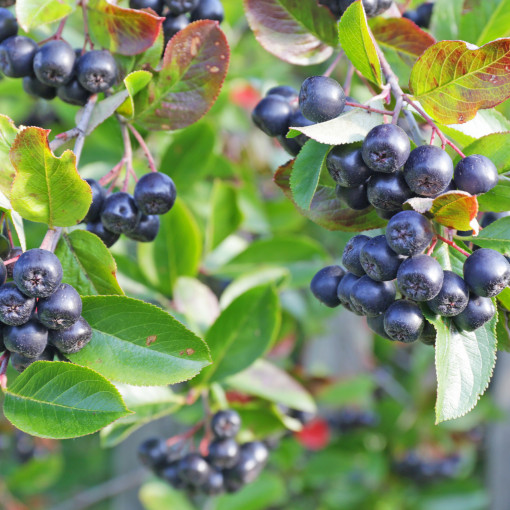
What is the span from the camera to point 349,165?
99 cm

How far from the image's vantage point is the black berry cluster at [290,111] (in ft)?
3.29

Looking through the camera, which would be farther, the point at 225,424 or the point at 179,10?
the point at 225,424

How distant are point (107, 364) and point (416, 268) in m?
0.54

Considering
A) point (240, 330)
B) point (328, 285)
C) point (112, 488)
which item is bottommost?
point (112, 488)

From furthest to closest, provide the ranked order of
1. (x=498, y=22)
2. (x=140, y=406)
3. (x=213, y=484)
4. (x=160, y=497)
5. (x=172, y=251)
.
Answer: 1. (x=160, y=497)
2. (x=172, y=251)
3. (x=213, y=484)
4. (x=140, y=406)
5. (x=498, y=22)

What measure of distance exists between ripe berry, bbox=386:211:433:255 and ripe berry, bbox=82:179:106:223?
0.56 m

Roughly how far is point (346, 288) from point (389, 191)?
0.21 m

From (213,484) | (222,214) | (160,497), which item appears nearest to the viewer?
(213,484)

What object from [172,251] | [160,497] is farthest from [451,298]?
[160,497]

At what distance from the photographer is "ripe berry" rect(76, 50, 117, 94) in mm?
1180

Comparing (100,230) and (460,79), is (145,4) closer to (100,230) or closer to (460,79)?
(100,230)

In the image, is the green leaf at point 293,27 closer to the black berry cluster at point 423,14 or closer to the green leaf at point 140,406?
the black berry cluster at point 423,14

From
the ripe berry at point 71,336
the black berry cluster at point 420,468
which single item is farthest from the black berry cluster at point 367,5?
the black berry cluster at point 420,468

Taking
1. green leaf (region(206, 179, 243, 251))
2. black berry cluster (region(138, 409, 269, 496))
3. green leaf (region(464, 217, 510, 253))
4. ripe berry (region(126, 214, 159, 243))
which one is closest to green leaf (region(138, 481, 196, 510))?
black berry cluster (region(138, 409, 269, 496))
